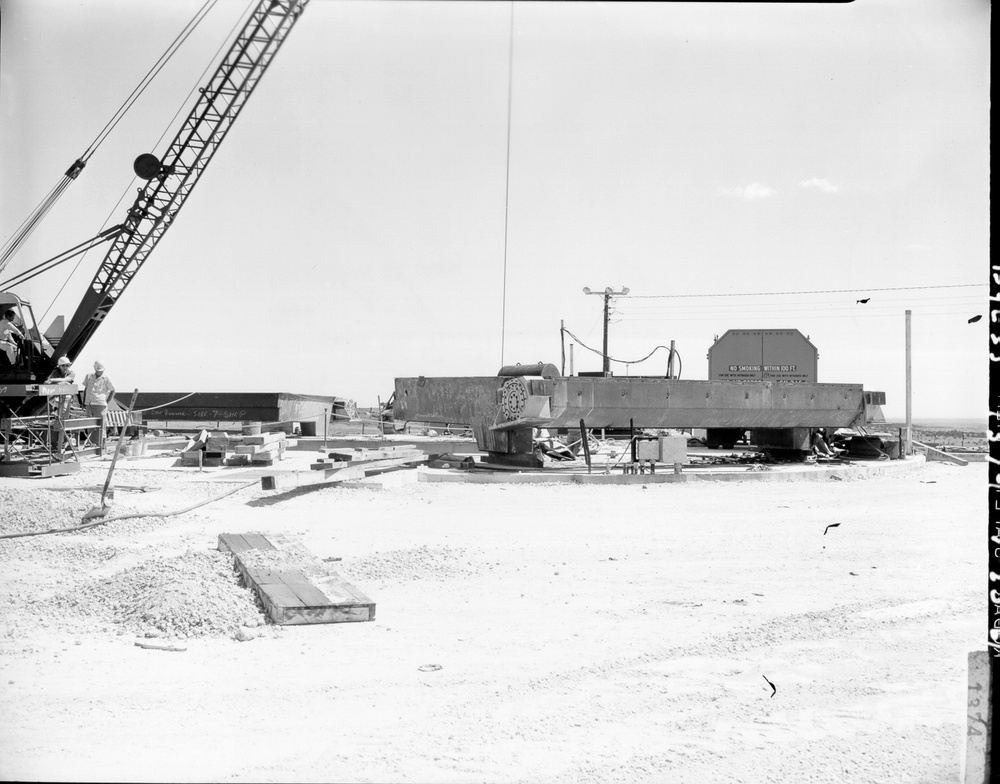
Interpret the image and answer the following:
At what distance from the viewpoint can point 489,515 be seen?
10281mm

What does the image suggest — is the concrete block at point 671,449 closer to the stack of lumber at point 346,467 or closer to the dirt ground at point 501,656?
the stack of lumber at point 346,467

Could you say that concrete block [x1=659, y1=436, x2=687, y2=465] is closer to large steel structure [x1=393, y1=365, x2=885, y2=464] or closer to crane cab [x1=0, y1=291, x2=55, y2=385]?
large steel structure [x1=393, y1=365, x2=885, y2=464]

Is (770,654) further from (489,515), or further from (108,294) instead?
(108,294)

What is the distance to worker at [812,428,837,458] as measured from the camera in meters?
17.5

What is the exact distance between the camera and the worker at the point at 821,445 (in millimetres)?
17469

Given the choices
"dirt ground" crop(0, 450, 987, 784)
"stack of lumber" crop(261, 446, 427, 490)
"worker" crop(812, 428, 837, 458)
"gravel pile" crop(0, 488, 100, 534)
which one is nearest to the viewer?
"dirt ground" crop(0, 450, 987, 784)

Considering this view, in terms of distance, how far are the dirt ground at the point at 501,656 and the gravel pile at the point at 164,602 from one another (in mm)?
22

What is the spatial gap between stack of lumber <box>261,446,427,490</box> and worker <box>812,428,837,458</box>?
8.22m

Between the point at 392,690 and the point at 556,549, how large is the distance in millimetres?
4024

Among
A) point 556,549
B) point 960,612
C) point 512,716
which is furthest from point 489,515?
point 512,716

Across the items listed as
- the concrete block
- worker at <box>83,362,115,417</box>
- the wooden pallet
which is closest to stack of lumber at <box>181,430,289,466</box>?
worker at <box>83,362,115,417</box>

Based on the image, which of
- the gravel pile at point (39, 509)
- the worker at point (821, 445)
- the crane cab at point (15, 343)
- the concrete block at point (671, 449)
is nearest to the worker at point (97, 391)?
the crane cab at point (15, 343)

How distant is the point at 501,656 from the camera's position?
501 centimetres

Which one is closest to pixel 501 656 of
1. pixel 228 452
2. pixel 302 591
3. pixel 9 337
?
pixel 302 591
